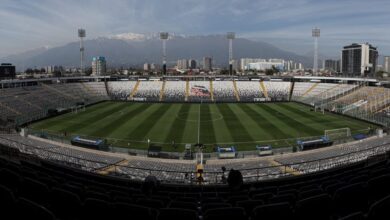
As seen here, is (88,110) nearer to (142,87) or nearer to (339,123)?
(142,87)

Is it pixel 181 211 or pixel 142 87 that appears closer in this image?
pixel 181 211

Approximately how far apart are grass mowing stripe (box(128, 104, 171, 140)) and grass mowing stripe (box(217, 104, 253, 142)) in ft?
34.6

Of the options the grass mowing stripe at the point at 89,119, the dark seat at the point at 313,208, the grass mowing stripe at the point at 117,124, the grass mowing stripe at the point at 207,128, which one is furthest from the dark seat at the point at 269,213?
the grass mowing stripe at the point at 89,119

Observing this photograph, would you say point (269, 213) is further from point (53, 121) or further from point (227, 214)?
point (53, 121)

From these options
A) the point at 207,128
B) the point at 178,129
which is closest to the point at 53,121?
the point at 178,129

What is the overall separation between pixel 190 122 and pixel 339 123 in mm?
21166

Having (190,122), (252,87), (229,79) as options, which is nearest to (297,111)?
(190,122)

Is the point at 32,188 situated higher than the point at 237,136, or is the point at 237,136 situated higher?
the point at 32,188

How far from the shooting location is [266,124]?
45.7 m

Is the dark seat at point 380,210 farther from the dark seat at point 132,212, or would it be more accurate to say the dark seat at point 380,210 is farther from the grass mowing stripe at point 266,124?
the grass mowing stripe at point 266,124

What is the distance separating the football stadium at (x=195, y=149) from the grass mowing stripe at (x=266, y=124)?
0.13 meters

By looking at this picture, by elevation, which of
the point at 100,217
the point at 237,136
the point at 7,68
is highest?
the point at 7,68

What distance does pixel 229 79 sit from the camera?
90812 millimetres

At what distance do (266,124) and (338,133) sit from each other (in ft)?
31.9
